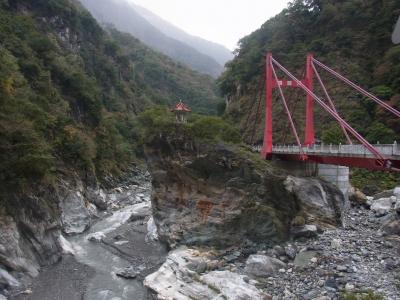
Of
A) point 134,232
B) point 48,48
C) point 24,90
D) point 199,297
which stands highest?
point 48,48

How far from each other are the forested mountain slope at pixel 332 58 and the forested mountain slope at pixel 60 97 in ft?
51.1

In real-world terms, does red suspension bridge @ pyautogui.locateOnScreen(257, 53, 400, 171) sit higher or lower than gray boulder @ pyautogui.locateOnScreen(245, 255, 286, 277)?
higher

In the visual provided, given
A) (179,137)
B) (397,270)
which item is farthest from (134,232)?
(397,270)

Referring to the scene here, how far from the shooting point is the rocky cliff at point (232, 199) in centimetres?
2095

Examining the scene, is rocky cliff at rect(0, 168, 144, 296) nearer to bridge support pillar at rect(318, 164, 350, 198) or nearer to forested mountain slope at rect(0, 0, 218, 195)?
forested mountain slope at rect(0, 0, 218, 195)

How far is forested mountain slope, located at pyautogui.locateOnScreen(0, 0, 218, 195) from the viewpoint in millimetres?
21500

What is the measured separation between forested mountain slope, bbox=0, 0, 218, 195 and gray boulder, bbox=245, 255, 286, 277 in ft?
38.3

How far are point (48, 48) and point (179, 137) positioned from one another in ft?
95.4

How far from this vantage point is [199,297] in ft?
51.5

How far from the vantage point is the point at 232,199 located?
22.0 meters

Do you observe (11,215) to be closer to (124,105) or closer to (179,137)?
(179,137)

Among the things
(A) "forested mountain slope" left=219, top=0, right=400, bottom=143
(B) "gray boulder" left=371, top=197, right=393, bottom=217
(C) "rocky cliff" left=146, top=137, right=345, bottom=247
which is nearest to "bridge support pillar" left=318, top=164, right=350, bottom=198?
(C) "rocky cliff" left=146, top=137, right=345, bottom=247

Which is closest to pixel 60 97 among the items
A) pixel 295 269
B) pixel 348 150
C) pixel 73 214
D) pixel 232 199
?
pixel 73 214

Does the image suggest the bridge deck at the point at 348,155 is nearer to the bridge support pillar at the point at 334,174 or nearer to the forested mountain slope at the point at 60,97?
the bridge support pillar at the point at 334,174
